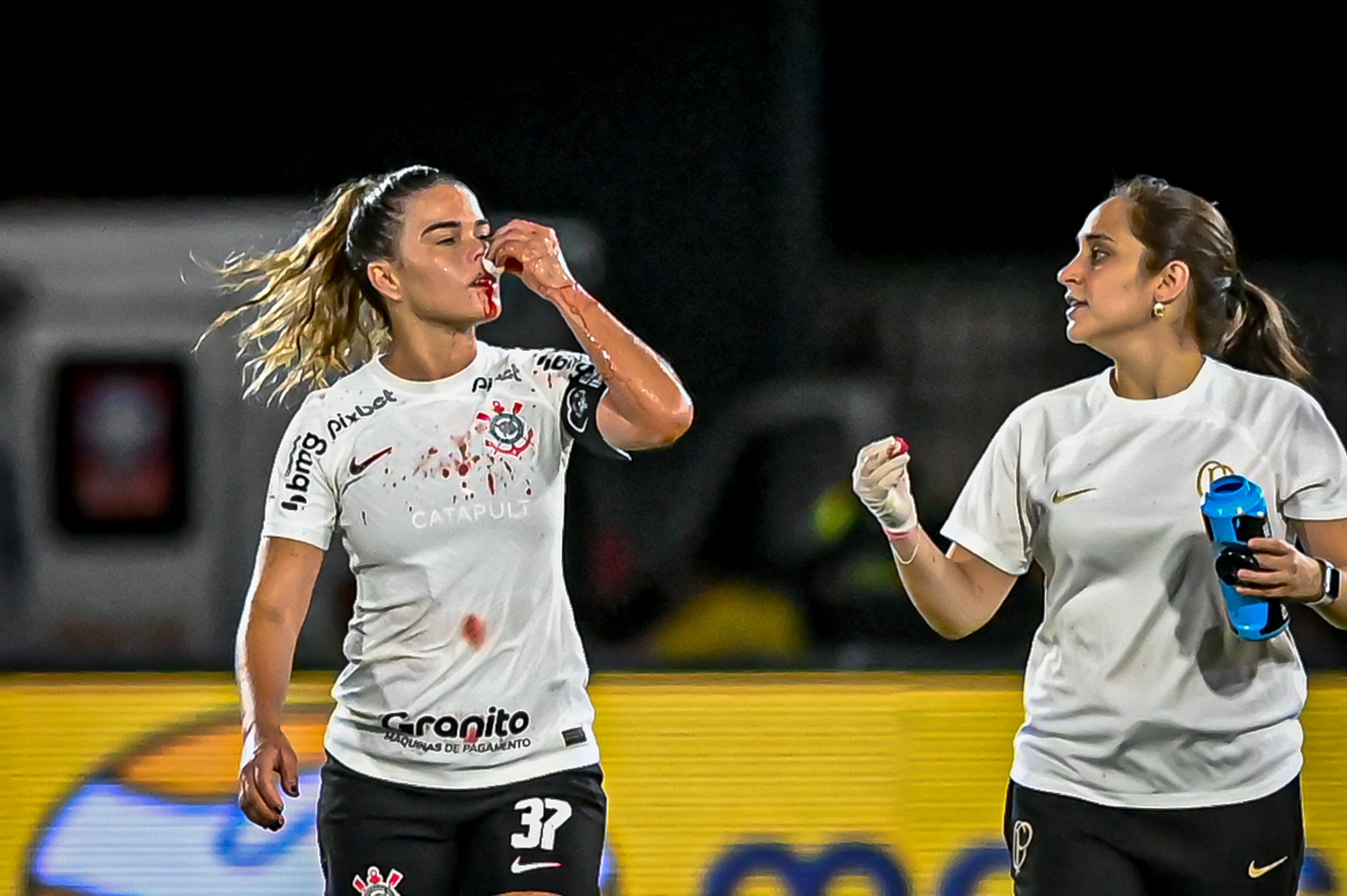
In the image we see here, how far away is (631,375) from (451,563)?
43 centimetres

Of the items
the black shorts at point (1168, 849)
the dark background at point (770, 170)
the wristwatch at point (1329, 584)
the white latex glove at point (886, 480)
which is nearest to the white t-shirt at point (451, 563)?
the white latex glove at point (886, 480)

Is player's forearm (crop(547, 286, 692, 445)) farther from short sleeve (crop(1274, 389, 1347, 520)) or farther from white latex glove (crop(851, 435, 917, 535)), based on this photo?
short sleeve (crop(1274, 389, 1347, 520))

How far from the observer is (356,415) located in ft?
11.0

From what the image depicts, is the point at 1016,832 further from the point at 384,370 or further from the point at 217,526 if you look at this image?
the point at 217,526

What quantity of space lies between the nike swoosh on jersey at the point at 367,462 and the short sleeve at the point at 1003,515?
0.95 m

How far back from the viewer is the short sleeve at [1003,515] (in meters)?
3.34

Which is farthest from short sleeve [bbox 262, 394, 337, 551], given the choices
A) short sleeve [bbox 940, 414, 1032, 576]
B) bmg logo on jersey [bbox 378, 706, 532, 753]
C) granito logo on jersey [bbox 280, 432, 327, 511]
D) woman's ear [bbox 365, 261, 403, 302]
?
short sleeve [bbox 940, 414, 1032, 576]

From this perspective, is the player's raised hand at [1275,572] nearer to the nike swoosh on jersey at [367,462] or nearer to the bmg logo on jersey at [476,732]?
the bmg logo on jersey at [476,732]

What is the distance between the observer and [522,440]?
3.32 metres

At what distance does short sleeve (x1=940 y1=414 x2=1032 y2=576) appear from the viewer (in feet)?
11.0

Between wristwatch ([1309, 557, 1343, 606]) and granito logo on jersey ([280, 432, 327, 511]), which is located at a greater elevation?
granito logo on jersey ([280, 432, 327, 511])

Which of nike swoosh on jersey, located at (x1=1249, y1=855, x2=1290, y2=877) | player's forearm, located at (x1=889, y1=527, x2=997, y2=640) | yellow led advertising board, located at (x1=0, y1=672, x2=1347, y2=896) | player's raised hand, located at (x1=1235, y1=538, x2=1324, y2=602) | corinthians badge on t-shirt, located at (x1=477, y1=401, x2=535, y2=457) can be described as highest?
Answer: corinthians badge on t-shirt, located at (x1=477, y1=401, x2=535, y2=457)

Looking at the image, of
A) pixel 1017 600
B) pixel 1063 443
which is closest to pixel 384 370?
pixel 1063 443

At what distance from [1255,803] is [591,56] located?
3.19 metres
